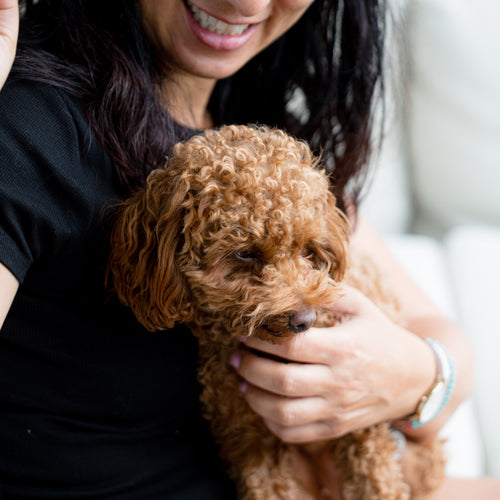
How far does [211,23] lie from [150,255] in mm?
399

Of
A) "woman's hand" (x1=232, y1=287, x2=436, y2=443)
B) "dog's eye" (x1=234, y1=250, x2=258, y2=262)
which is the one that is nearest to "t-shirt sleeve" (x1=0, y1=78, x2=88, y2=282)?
"dog's eye" (x1=234, y1=250, x2=258, y2=262)

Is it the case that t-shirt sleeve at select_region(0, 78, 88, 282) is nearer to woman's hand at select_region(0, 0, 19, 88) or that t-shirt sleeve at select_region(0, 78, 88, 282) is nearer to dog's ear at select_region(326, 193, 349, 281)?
woman's hand at select_region(0, 0, 19, 88)

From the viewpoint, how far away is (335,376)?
1.03 meters

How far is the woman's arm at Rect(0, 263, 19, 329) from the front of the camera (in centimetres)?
72

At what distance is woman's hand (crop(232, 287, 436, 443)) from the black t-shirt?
0.14 metres

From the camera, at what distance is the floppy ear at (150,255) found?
0.86 meters

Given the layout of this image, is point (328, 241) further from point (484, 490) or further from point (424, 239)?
point (424, 239)

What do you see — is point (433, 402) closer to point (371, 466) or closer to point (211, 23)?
point (371, 466)

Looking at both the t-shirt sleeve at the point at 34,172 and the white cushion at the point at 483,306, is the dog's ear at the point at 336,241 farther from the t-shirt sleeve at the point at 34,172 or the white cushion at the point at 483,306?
the white cushion at the point at 483,306

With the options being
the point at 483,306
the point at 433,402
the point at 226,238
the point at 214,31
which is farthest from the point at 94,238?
the point at 483,306

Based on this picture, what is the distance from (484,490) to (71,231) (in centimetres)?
98

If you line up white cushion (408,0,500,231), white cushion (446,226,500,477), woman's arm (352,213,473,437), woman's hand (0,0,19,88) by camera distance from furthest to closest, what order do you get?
white cushion (408,0,500,231) → white cushion (446,226,500,477) → woman's arm (352,213,473,437) → woman's hand (0,0,19,88)

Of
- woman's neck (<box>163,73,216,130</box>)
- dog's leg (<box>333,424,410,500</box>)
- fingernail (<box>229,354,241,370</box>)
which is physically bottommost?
dog's leg (<box>333,424,410,500</box>)

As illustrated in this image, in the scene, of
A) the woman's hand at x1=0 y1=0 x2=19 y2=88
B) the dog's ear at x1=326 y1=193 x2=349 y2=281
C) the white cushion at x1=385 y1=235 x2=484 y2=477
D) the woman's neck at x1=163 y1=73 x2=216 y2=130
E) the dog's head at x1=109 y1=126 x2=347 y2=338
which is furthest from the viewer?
the white cushion at x1=385 y1=235 x2=484 y2=477
